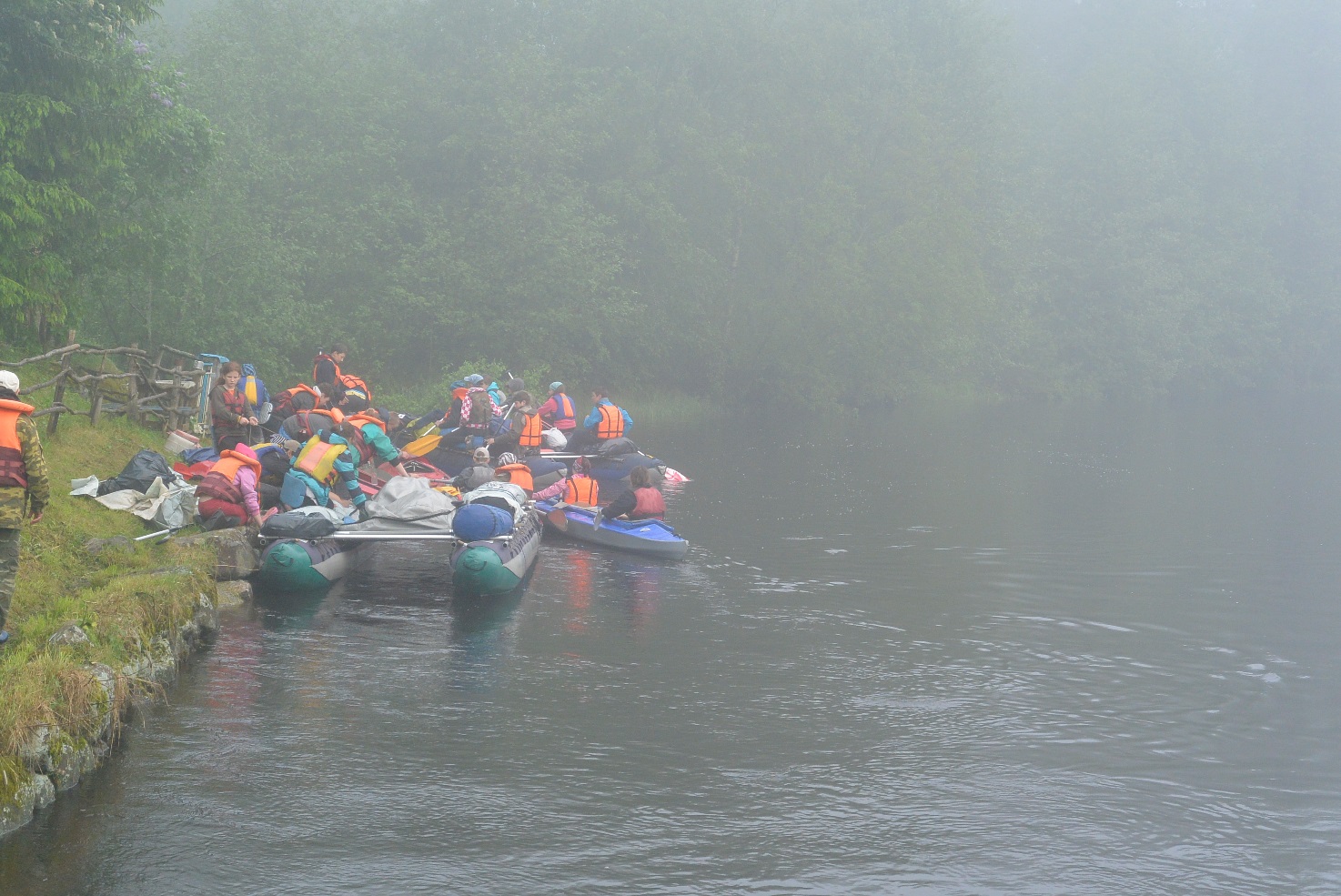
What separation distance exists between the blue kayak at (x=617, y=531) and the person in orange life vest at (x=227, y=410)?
11.2 feet

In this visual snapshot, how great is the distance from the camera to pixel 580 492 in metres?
15.3

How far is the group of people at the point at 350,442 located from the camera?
1152 centimetres

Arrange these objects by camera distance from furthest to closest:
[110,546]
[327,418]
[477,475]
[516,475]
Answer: [516,475] → [477,475] → [327,418] → [110,546]

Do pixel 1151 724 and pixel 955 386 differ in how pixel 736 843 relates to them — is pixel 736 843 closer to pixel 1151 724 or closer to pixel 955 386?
pixel 1151 724

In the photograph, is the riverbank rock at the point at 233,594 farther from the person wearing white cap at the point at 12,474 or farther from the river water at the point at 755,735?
the person wearing white cap at the point at 12,474

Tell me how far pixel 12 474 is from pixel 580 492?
858 centimetres

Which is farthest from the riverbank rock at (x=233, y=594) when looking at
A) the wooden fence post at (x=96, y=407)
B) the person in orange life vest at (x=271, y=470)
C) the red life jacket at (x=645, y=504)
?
the red life jacket at (x=645, y=504)

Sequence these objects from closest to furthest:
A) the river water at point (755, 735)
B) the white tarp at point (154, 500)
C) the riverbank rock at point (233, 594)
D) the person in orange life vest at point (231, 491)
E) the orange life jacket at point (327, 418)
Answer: the river water at point (755, 735) → the riverbank rock at point (233, 594) → the white tarp at point (154, 500) → the person in orange life vest at point (231, 491) → the orange life jacket at point (327, 418)

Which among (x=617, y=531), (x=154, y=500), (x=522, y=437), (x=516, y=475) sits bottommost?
(x=617, y=531)

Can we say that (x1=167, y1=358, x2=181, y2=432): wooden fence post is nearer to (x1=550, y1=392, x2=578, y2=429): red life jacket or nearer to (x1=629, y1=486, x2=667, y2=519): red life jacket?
(x1=629, y1=486, x2=667, y2=519): red life jacket

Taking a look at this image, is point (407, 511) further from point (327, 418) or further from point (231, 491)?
point (327, 418)

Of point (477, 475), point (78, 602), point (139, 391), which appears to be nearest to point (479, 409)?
point (477, 475)

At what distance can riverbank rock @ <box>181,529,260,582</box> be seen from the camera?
35.1ft

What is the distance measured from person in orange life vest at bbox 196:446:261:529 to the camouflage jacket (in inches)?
144
